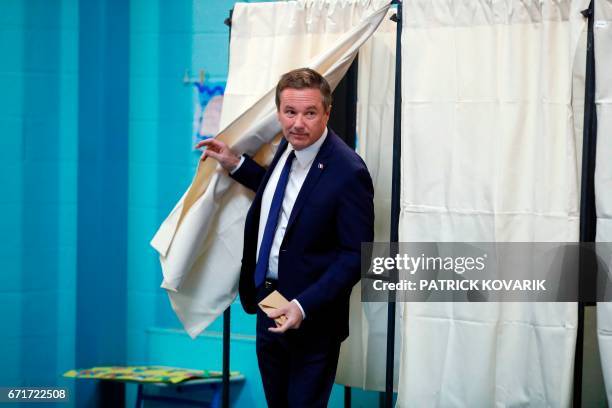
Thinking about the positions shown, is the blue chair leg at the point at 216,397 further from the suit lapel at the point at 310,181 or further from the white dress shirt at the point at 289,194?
the suit lapel at the point at 310,181

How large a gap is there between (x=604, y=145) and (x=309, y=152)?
102 cm

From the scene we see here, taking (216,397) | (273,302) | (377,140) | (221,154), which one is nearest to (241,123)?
(221,154)

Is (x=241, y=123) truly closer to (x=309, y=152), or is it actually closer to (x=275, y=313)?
(x=309, y=152)

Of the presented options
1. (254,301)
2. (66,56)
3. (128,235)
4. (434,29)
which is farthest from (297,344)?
(66,56)

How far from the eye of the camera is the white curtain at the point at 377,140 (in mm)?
3236

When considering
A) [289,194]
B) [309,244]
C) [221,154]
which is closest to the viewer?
[309,244]

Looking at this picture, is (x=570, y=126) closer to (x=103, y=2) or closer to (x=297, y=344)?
(x=297, y=344)

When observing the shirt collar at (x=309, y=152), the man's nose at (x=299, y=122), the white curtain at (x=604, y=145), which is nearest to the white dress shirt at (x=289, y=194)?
the shirt collar at (x=309, y=152)

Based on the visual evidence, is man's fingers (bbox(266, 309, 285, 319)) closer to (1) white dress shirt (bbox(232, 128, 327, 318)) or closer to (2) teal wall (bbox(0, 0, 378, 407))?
(1) white dress shirt (bbox(232, 128, 327, 318))

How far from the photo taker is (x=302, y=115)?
2.75 metres

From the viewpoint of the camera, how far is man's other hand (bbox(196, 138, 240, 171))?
306 centimetres

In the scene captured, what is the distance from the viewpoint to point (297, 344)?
2822 millimetres

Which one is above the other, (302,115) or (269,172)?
(302,115)

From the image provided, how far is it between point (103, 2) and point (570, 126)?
2.43m
